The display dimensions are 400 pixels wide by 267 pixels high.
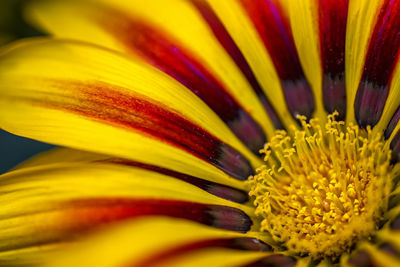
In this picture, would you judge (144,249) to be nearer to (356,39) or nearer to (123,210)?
(123,210)

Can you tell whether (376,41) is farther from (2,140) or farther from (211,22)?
(2,140)

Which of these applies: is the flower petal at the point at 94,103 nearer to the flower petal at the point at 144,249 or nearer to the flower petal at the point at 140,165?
the flower petal at the point at 140,165

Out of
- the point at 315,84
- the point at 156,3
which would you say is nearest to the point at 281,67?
the point at 315,84

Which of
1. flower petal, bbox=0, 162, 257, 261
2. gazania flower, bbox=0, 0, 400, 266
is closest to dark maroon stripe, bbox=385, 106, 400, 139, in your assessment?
gazania flower, bbox=0, 0, 400, 266

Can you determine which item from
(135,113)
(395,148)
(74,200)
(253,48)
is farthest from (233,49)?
(74,200)

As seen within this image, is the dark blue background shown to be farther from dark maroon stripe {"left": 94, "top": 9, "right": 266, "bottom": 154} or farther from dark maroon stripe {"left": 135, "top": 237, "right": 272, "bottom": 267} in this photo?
dark maroon stripe {"left": 135, "top": 237, "right": 272, "bottom": 267}

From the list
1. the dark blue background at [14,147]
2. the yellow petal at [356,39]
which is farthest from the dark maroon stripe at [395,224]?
the dark blue background at [14,147]
